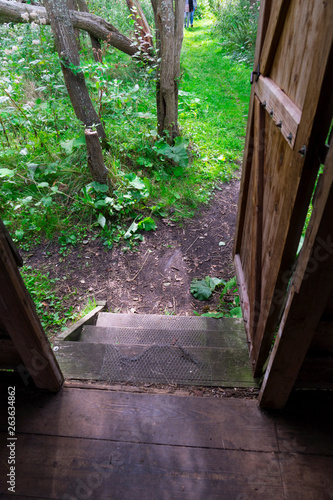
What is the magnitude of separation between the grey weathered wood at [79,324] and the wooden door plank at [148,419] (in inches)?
27.2

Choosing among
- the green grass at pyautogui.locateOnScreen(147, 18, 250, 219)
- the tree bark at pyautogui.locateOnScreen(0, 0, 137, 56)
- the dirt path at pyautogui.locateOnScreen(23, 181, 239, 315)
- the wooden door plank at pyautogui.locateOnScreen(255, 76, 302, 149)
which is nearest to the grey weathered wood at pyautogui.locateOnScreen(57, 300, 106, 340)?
the dirt path at pyautogui.locateOnScreen(23, 181, 239, 315)

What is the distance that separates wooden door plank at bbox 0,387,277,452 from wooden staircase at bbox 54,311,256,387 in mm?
154

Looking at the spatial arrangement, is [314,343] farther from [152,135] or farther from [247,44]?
[247,44]

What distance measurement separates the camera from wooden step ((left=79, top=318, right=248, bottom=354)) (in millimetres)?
2312

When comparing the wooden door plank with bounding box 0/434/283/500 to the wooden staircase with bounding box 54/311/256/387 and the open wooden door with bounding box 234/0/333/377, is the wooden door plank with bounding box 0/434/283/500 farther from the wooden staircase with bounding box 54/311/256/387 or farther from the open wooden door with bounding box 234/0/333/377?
the open wooden door with bounding box 234/0/333/377

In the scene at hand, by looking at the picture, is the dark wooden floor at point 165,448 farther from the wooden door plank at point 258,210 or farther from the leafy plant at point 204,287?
the leafy plant at point 204,287

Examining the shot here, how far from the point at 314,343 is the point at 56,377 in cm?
138

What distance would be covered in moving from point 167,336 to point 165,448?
98 centimetres

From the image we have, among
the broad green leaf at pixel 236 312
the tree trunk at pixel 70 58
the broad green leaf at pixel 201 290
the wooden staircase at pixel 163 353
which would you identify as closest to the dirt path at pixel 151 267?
the broad green leaf at pixel 201 290

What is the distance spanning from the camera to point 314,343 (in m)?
1.43

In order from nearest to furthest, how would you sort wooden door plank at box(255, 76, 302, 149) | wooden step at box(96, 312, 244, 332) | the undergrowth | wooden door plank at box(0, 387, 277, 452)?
1. wooden door plank at box(255, 76, 302, 149)
2. wooden door plank at box(0, 387, 277, 452)
3. wooden step at box(96, 312, 244, 332)
4. the undergrowth

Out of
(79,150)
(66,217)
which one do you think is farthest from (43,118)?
(66,217)

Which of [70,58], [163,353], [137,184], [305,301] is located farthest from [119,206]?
[305,301]

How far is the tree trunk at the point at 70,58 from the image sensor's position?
12.6 feet
